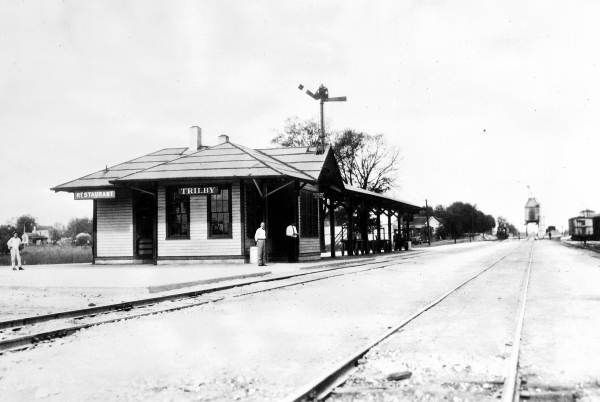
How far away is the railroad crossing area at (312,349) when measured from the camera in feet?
15.0

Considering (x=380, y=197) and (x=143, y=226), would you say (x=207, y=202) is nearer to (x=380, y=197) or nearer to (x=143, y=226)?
(x=143, y=226)

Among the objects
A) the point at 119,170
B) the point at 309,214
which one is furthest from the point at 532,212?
the point at 119,170

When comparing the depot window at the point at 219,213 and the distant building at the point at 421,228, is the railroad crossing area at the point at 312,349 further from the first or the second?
the distant building at the point at 421,228

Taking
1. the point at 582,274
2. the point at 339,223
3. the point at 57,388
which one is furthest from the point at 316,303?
the point at 339,223

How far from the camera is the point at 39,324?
8.06m

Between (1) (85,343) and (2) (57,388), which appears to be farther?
(1) (85,343)

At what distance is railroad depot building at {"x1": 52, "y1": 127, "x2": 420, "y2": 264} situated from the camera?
21.7 metres

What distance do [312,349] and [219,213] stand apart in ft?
53.5

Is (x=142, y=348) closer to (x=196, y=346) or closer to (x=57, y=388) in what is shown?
(x=196, y=346)

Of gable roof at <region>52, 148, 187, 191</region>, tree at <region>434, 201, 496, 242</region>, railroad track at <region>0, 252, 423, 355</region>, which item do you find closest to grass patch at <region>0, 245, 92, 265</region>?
gable roof at <region>52, 148, 187, 191</region>

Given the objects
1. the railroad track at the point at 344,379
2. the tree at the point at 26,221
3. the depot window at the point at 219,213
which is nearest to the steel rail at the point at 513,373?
the railroad track at the point at 344,379

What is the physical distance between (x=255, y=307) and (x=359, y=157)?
55130 millimetres

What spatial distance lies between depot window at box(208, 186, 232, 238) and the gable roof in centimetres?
454

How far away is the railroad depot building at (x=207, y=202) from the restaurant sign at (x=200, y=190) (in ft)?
0.12
